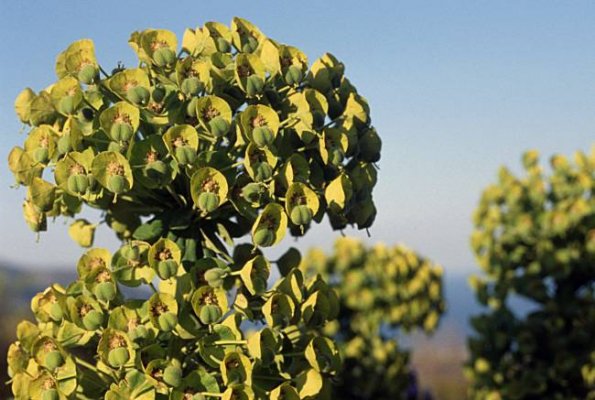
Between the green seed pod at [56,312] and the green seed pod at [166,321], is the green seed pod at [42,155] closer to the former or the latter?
Result: the green seed pod at [56,312]

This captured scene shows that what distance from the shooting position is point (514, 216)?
565cm

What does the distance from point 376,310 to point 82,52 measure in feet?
18.0

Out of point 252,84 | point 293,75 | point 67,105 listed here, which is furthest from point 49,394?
point 293,75

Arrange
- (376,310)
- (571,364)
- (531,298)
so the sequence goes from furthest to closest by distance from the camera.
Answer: (376,310)
(531,298)
(571,364)

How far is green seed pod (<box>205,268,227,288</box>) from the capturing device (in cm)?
204

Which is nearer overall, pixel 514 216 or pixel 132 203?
pixel 132 203

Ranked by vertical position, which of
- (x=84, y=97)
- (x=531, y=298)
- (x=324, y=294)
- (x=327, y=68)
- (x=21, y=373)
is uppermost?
(x=531, y=298)

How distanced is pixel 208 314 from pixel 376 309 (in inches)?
217

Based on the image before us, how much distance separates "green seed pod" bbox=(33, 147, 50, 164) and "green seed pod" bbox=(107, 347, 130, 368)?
0.60 m

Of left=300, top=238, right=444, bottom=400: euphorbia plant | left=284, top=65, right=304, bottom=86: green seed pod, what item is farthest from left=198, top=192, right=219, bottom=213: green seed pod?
left=300, top=238, right=444, bottom=400: euphorbia plant

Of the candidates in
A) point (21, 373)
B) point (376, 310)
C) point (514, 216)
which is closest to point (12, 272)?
point (376, 310)

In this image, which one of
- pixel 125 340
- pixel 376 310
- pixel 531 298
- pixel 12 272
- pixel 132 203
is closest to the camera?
pixel 125 340

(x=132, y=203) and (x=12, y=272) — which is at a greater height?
(x=12, y=272)

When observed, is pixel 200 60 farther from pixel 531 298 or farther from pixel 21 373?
pixel 531 298
